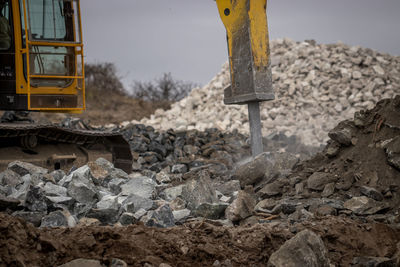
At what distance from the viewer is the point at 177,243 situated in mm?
3076

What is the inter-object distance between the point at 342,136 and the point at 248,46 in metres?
1.83

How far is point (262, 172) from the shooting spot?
5.87 meters

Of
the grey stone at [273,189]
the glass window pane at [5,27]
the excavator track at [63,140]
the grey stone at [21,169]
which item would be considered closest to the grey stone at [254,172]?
the grey stone at [273,189]

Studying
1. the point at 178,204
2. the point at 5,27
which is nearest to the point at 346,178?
the point at 178,204

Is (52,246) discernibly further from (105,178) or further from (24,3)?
(24,3)

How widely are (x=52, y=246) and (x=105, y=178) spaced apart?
325 centimetres

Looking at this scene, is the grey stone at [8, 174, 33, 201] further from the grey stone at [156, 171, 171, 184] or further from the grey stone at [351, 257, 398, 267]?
the grey stone at [351, 257, 398, 267]

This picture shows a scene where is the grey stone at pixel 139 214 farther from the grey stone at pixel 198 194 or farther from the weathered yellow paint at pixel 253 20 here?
the weathered yellow paint at pixel 253 20

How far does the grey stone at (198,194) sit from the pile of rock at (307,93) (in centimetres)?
730

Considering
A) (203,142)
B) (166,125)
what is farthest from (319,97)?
(203,142)

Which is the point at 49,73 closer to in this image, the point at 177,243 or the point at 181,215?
the point at 181,215

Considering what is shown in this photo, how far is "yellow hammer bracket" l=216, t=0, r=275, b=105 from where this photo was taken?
6.46 m

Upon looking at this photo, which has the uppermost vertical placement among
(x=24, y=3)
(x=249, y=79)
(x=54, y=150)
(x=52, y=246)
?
(x=24, y=3)

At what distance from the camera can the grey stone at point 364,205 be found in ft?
14.5
